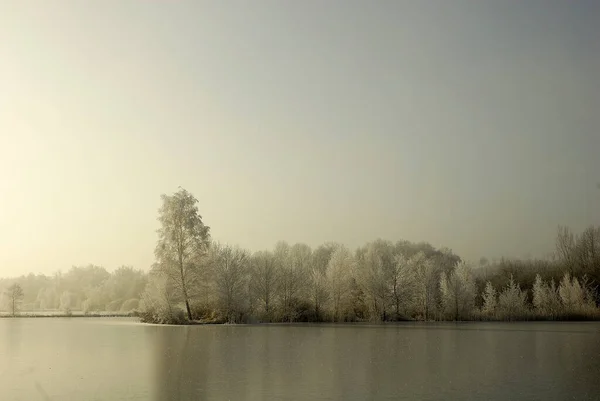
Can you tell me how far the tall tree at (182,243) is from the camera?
54.1m

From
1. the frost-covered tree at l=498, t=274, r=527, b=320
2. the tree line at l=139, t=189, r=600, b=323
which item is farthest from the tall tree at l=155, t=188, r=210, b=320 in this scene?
the frost-covered tree at l=498, t=274, r=527, b=320

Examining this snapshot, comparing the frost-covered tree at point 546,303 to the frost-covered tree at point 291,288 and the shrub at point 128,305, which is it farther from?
the shrub at point 128,305

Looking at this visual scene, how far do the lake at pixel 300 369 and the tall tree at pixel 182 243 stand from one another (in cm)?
1993

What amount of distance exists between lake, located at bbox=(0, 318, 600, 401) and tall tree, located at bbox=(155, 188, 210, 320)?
19925 mm

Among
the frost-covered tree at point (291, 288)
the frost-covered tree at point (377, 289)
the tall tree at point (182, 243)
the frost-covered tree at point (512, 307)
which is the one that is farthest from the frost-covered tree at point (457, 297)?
the tall tree at point (182, 243)

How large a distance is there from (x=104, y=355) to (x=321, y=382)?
12922 millimetres

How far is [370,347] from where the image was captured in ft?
96.6

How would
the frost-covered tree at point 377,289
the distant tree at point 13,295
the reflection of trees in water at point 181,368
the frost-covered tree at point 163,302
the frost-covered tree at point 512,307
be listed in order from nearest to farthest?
the reflection of trees in water at point 181,368 → the frost-covered tree at point 163,302 → the frost-covered tree at point 377,289 → the frost-covered tree at point 512,307 → the distant tree at point 13,295

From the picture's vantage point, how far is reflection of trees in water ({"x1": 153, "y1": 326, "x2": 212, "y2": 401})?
16.2 m

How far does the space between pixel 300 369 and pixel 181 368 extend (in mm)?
4509

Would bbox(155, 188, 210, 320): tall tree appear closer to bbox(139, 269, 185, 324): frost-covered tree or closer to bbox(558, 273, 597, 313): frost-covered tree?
bbox(139, 269, 185, 324): frost-covered tree

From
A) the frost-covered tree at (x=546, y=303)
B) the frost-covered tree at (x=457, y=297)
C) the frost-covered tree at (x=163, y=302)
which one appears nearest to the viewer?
the frost-covered tree at (x=163, y=302)

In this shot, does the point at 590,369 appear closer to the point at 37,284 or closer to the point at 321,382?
the point at 321,382

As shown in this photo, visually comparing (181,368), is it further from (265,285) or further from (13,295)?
(13,295)
